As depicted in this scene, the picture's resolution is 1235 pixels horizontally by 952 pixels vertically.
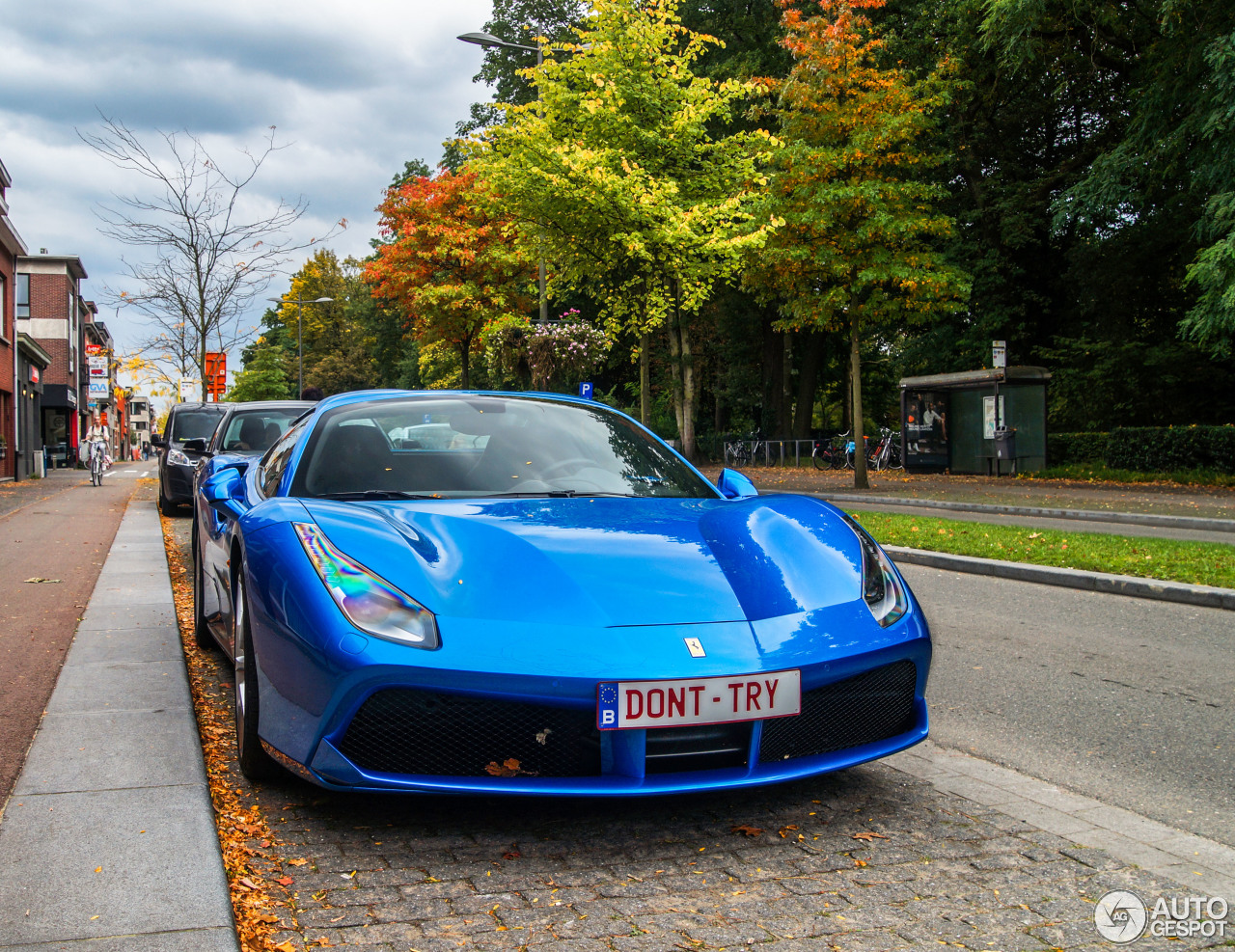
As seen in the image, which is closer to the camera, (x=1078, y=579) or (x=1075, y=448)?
(x=1078, y=579)

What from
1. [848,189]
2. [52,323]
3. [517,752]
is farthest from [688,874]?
[52,323]

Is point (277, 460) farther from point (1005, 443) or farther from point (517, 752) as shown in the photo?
point (1005, 443)

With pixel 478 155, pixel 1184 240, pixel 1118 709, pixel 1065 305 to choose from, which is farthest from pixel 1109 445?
pixel 1118 709

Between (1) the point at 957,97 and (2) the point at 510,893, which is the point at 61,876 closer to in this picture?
(2) the point at 510,893

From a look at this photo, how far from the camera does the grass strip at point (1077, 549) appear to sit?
846cm

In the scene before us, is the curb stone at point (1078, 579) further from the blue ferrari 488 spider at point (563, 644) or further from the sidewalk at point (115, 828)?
the sidewalk at point (115, 828)

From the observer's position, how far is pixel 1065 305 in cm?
3256

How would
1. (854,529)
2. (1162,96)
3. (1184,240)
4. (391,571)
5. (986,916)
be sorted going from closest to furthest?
(986,916), (391,571), (854,529), (1162,96), (1184,240)

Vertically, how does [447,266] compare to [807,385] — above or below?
above

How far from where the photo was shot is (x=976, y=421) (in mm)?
26141

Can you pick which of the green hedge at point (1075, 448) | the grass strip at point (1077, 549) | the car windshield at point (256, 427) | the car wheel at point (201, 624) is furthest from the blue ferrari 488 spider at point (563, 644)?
the green hedge at point (1075, 448)

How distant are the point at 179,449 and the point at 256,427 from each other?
3.85 metres

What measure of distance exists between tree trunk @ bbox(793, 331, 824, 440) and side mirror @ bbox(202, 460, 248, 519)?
33.5 m

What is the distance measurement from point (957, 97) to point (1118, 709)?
26060 mm
